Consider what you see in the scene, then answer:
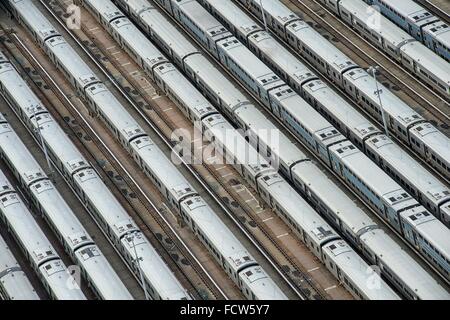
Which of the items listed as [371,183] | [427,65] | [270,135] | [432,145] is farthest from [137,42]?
[432,145]

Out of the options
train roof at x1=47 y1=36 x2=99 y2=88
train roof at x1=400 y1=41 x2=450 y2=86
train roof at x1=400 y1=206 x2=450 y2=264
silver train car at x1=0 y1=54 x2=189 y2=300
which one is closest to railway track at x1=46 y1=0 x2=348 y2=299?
train roof at x1=400 y1=206 x2=450 y2=264

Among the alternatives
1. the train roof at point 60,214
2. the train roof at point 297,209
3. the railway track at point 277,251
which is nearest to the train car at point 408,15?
the railway track at point 277,251

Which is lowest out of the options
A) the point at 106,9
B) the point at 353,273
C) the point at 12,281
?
the point at 353,273

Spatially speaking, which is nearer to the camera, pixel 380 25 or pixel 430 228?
pixel 430 228

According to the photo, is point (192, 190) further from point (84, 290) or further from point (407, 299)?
point (407, 299)

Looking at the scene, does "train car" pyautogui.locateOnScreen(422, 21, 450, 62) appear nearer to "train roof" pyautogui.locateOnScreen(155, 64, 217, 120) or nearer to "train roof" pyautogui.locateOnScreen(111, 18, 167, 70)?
"train roof" pyautogui.locateOnScreen(155, 64, 217, 120)

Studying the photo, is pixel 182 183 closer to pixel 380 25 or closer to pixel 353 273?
pixel 353 273
